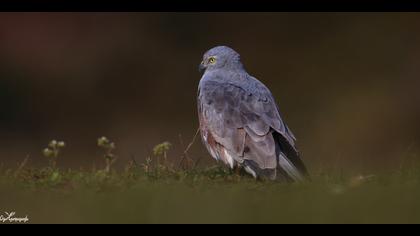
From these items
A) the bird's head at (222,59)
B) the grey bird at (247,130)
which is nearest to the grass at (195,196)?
the grey bird at (247,130)

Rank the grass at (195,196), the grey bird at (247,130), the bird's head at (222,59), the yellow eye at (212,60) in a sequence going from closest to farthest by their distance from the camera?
the grass at (195,196) → the grey bird at (247,130) → the bird's head at (222,59) → the yellow eye at (212,60)

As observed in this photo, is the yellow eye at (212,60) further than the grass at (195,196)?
Yes

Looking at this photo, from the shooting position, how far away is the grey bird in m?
10.6

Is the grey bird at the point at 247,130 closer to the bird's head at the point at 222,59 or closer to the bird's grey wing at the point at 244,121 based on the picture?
the bird's grey wing at the point at 244,121

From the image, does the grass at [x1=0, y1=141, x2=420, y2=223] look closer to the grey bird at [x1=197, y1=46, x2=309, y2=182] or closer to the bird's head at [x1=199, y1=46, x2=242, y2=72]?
the grey bird at [x1=197, y1=46, x2=309, y2=182]

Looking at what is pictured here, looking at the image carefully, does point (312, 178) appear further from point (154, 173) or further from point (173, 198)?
point (173, 198)

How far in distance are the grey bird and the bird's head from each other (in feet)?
1.58

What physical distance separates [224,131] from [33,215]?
3369 mm

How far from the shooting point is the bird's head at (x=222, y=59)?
40.6 ft

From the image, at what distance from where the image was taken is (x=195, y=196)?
8891mm

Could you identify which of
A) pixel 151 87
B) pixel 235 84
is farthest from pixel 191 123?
pixel 235 84

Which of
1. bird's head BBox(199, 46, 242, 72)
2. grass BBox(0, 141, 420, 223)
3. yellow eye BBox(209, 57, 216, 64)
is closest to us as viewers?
grass BBox(0, 141, 420, 223)

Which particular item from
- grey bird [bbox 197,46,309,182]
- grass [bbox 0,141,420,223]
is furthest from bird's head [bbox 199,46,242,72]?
grass [bbox 0,141,420,223]

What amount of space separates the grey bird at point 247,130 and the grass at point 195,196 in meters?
0.22
